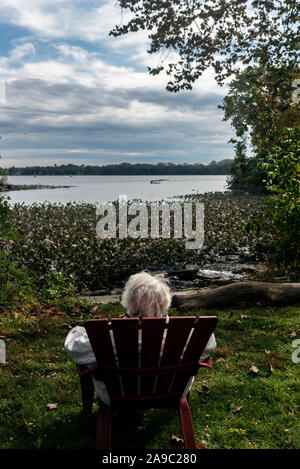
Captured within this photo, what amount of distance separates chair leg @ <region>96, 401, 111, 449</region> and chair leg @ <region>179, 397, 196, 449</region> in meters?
0.58

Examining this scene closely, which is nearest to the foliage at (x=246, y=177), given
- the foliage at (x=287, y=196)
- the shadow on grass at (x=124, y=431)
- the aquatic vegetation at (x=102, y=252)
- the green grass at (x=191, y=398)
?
the aquatic vegetation at (x=102, y=252)

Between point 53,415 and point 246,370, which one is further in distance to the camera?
point 246,370

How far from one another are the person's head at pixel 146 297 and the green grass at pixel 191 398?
1.18 m

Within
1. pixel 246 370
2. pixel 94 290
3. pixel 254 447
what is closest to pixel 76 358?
pixel 254 447

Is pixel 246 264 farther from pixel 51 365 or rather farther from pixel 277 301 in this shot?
pixel 51 365

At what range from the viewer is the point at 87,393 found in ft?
13.1

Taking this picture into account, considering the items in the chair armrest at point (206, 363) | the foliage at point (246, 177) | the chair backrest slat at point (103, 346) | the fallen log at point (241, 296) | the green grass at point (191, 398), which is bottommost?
the green grass at point (191, 398)

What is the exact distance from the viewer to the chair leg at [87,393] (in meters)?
3.93

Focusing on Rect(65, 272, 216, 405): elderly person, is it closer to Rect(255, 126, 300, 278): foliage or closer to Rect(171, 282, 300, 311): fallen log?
Rect(255, 126, 300, 278): foliage

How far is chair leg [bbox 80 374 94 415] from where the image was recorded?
3930 millimetres

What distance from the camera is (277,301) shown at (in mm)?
8133

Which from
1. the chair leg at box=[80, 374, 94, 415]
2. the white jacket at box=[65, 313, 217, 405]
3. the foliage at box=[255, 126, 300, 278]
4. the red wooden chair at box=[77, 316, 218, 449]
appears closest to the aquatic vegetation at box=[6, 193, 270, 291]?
the foliage at box=[255, 126, 300, 278]

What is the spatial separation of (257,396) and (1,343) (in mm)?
3417

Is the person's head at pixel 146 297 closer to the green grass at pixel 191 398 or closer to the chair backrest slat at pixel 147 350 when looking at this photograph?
the chair backrest slat at pixel 147 350
